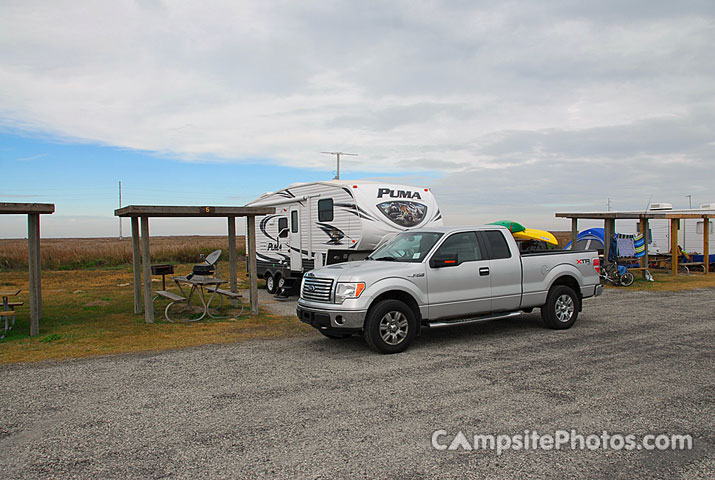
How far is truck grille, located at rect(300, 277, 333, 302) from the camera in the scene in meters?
8.07

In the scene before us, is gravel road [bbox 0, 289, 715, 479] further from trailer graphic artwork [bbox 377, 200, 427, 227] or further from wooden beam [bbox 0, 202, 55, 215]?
trailer graphic artwork [bbox 377, 200, 427, 227]

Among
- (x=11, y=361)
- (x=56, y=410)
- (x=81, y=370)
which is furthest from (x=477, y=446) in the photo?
(x=11, y=361)

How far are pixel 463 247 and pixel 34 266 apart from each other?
774cm

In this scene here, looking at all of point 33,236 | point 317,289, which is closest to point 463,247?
point 317,289

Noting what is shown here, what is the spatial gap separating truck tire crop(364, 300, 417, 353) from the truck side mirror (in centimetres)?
82

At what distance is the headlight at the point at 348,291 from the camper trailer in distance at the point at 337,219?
4.81 m

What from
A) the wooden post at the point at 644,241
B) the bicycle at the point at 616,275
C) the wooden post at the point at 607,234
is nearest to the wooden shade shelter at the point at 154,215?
the bicycle at the point at 616,275

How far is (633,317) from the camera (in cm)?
1102

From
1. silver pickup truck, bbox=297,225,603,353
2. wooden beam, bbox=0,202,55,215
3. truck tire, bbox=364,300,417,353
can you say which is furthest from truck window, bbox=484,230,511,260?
wooden beam, bbox=0,202,55,215

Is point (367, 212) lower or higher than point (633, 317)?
higher

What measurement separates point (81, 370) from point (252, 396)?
9.40ft

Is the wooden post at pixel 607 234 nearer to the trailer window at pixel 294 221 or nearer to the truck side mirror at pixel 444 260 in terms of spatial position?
the trailer window at pixel 294 221

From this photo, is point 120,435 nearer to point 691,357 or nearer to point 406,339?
point 406,339

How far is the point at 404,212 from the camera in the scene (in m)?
13.5
